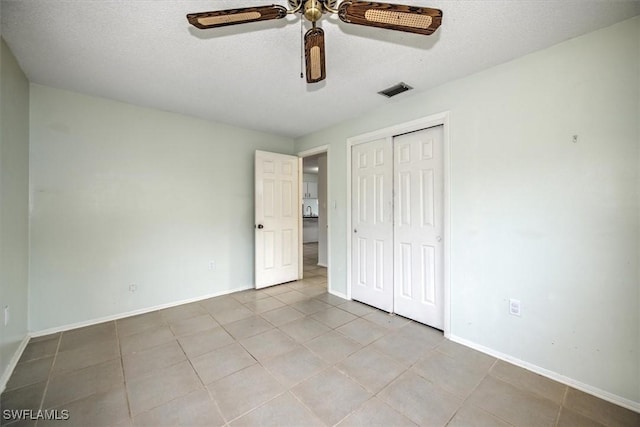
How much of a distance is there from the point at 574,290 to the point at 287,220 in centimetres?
338

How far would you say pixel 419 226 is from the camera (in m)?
2.75

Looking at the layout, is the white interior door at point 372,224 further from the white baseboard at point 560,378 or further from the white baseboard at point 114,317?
the white baseboard at point 114,317

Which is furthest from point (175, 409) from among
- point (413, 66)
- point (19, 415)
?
point (413, 66)

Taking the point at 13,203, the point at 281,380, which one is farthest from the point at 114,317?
the point at 281,380

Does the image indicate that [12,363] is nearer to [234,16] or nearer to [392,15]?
[234,16]

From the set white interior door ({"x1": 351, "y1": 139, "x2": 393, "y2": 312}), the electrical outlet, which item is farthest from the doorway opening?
the electrical outlet

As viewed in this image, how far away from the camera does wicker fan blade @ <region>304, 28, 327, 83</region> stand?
132 cm

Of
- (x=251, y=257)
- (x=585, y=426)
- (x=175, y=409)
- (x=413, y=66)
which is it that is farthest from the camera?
(x=251, y=257)

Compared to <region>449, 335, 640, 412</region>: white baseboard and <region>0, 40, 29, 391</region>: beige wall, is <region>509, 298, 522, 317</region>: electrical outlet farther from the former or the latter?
<region>0, 40, 29, 391</region>: beige wall

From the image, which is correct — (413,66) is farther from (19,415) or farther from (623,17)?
(19,415)

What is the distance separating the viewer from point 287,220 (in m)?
4.21

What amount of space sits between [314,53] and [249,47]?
810 mm

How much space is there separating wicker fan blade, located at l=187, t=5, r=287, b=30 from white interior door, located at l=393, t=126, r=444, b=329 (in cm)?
194

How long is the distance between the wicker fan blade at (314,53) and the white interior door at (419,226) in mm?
1611
